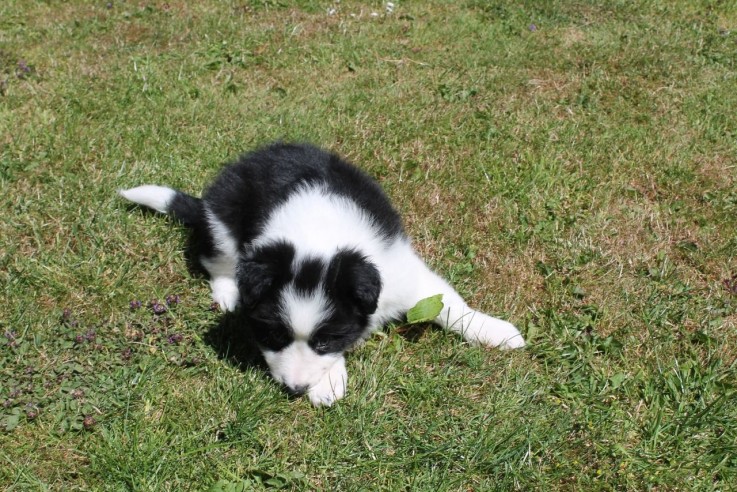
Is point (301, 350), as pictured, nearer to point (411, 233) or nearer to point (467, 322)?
point (467, 322)

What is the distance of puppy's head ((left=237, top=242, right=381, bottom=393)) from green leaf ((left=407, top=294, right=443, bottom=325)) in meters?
0.51

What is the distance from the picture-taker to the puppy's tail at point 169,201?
434cm

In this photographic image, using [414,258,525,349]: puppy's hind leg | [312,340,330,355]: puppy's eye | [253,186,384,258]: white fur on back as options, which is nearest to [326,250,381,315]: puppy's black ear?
[253,186,384,258]: white fur on back

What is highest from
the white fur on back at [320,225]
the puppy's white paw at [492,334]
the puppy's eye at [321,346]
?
the white fur on back at [320,225]

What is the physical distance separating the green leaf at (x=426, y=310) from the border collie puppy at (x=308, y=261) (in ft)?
0.22

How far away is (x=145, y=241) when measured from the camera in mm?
4332

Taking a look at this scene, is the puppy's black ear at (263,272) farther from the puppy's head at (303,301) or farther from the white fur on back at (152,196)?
the white fur on back at (152,196)

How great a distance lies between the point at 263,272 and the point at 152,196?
160 cm

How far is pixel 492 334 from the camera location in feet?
12.3

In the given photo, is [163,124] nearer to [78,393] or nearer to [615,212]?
[78,393]

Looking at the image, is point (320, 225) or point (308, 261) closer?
point (308, 261)

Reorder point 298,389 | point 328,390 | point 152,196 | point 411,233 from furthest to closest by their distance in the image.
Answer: point 411,233 < point 152,196 < point 328,390 < point 298,389

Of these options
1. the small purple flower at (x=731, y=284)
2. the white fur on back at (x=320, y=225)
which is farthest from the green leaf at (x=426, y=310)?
the small purple flower at (x=731, y=284)

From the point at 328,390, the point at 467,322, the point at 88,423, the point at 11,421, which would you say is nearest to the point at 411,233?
the point at 467,322
